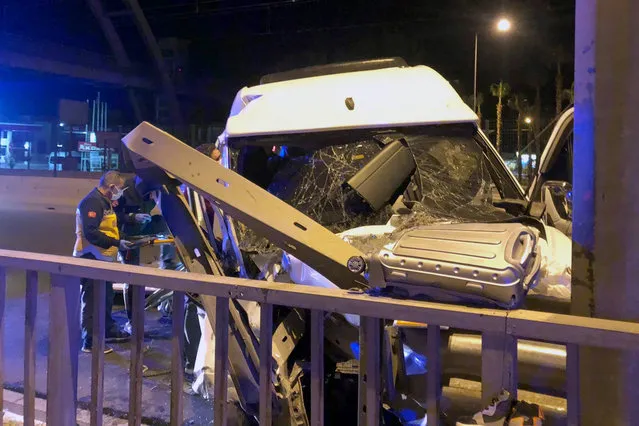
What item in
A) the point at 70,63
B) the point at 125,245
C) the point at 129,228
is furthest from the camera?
the point at 70,63

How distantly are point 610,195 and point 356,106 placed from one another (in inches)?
94.9

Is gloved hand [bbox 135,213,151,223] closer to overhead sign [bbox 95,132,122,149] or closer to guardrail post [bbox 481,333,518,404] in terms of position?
guardrail post [bbox 481,333,518,404]

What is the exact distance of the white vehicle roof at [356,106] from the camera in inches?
154

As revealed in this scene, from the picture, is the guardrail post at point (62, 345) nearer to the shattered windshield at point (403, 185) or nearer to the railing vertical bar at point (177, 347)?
the railing vertical bar at point (177, 347)

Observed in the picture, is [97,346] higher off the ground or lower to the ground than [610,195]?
lower

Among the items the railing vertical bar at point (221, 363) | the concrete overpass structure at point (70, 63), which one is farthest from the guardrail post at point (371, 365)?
the concrete overpass structure at point (70, 63)

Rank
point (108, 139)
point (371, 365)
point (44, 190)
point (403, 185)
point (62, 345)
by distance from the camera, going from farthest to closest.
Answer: point (108, 139), point (44, 190), point (403, 185), point (62, 345), point (371, 365)

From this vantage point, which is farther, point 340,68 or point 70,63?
point 70,63

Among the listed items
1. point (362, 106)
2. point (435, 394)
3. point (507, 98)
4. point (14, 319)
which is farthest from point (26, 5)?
point (435, 394)

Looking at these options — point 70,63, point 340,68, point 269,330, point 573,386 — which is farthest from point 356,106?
point 70,63

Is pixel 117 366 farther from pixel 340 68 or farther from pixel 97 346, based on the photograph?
pixel 340 68

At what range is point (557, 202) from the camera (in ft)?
14.7

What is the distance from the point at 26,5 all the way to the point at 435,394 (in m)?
32.8

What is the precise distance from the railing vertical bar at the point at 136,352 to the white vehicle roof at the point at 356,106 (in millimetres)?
Result: 1789
